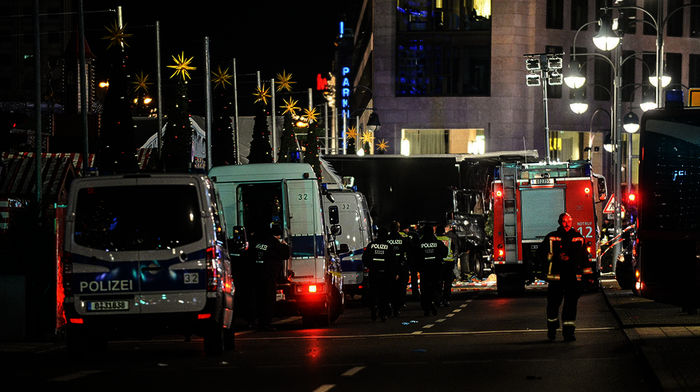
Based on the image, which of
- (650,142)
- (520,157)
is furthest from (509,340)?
(520,157)

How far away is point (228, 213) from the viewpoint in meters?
23.0

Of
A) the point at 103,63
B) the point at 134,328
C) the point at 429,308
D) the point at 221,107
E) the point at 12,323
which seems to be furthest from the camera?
the point at 103,63

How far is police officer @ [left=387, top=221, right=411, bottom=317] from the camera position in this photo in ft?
81.2

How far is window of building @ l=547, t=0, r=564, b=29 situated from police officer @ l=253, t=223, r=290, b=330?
60.5 meters

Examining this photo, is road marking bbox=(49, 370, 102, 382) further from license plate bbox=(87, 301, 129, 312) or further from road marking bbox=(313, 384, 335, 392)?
road marking bbox=(313, 384, 335, 392)

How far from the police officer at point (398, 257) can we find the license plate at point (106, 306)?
31.4 ft

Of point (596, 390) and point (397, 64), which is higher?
point (397, 64)

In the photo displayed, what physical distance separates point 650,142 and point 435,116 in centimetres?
5737

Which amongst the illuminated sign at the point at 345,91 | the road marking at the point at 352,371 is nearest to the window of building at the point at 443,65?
the illuminated sign at the point at 345,91

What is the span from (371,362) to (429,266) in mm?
10636

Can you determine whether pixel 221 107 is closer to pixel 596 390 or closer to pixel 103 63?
pixel 103 63

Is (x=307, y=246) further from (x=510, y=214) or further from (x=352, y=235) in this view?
(x=510, y=214)

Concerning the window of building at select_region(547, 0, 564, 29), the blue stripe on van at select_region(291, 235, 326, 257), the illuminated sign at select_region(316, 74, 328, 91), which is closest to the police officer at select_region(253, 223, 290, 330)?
the blue stripe on van at select_region(291, 235, 326, 257)

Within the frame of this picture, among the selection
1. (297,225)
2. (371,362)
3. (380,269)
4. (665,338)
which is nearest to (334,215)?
(380,269)
